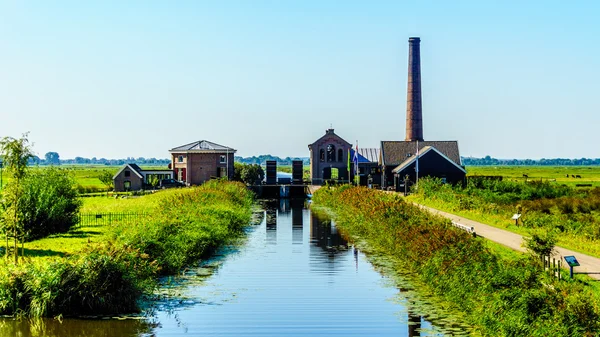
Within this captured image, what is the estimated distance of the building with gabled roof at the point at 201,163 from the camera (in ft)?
266

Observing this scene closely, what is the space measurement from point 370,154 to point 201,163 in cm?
1912

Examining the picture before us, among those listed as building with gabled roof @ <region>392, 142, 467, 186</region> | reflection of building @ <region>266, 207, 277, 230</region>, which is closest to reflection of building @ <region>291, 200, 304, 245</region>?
reflection of building @ <region>266, 207, 277, 230</region>

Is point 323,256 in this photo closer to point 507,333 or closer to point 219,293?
point 219,293

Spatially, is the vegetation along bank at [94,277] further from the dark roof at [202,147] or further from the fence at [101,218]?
the dark roof at [202,147]

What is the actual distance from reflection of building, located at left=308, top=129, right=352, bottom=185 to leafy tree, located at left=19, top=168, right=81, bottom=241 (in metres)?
51.3

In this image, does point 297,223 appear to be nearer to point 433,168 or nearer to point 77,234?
point 77,234

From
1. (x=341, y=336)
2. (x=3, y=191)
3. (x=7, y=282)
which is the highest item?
(x=3, y=191)

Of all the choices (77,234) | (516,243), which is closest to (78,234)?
(77,234)

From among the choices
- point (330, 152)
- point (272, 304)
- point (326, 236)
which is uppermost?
point (330, 152)

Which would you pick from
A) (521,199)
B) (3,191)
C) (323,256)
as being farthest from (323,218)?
(3,191)

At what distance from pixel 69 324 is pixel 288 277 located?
8986 mm

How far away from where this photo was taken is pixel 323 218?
49.9m

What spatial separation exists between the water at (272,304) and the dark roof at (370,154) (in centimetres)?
5254

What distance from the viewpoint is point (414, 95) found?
78688mm
